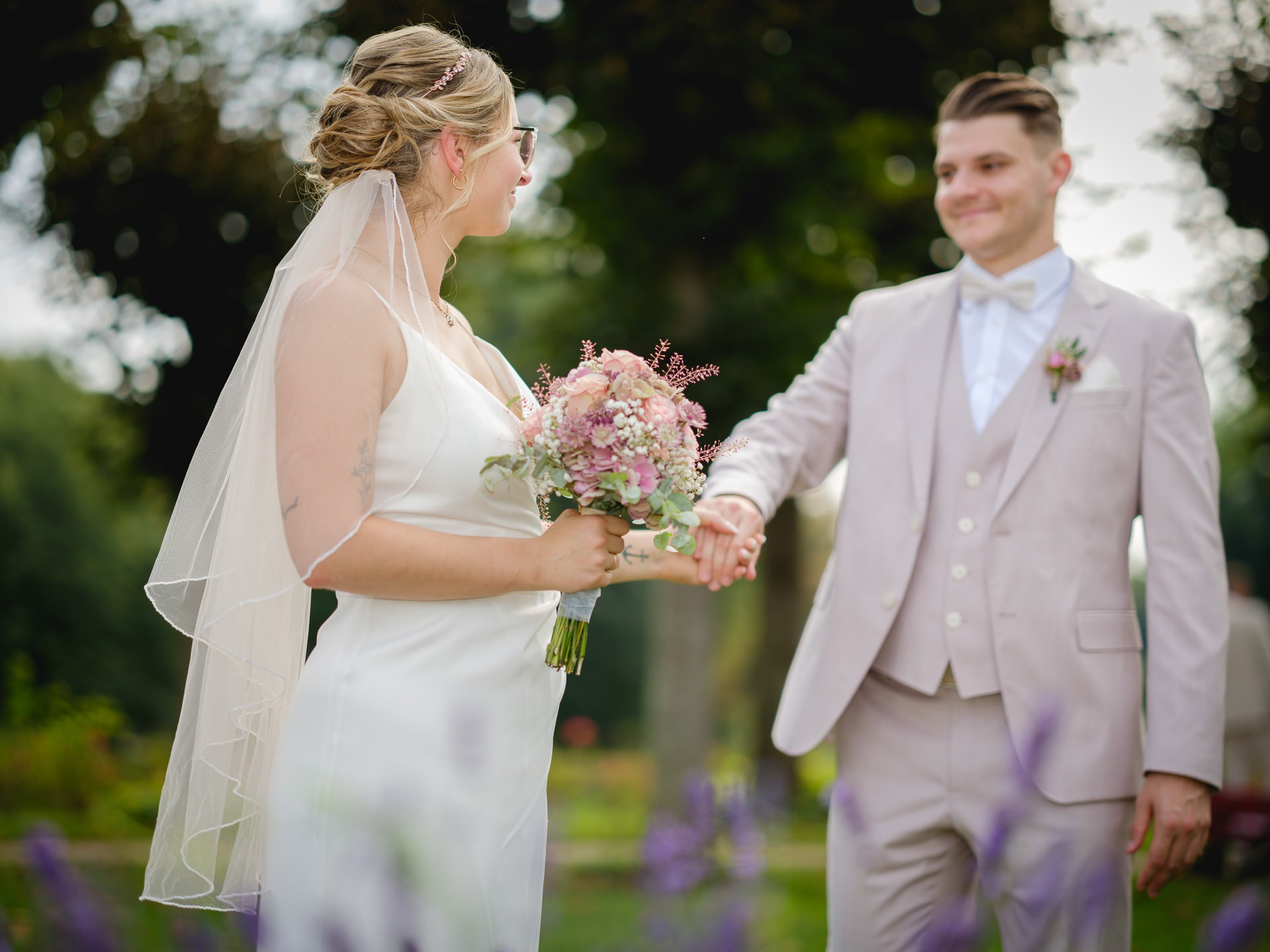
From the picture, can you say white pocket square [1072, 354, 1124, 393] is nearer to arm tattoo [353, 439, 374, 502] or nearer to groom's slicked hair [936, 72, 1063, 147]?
groom's slicked hair [936, 72, 1063, 147]

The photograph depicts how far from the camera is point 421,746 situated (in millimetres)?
2281

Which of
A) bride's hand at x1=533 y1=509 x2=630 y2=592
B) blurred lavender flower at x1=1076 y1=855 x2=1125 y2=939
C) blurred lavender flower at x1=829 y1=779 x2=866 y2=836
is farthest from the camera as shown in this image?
bride's hand at x1=533 y1=509 x2=630 y2=592

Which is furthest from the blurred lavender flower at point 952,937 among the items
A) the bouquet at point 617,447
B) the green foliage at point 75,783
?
the green foliage at point 75,783

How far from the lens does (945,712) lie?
2939 mm

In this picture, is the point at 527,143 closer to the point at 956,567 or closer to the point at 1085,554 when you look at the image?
the point at 956,567

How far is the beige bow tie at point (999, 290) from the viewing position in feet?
10.2

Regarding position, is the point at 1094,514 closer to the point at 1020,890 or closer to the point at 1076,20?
the point at 1020,890

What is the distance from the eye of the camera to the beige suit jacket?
2811 mm

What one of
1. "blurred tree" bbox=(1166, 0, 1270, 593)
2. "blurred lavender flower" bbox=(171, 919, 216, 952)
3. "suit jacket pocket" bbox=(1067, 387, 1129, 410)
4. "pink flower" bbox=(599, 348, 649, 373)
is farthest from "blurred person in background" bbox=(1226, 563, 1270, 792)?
"blurred lavender flower" bbox=(171, 919, 216, 952)

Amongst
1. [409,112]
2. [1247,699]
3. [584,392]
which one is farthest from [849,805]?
[1247,699]

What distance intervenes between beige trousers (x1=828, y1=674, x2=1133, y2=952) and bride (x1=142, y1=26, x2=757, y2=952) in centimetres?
91

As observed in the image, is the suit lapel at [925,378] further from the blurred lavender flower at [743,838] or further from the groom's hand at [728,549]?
the blurred lavender flower at [743,838]

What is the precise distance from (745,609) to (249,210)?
99.6 ft

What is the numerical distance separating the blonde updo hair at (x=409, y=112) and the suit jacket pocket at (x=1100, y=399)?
1609 millimetres
